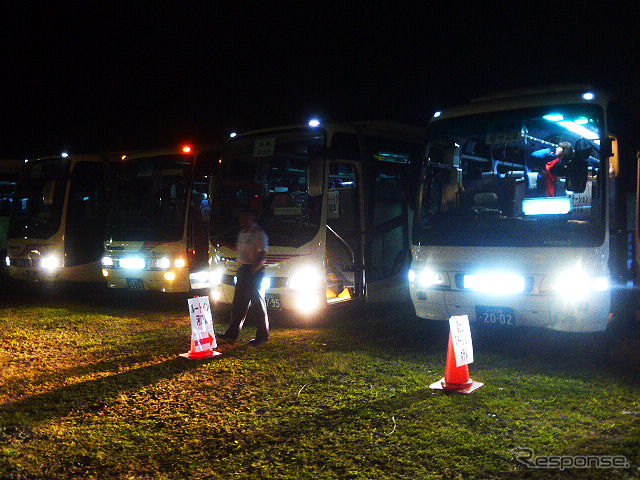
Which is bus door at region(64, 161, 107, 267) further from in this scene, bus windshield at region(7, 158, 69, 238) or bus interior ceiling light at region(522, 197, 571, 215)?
bus interior ceiling light at region(522, 197, 571, 215)

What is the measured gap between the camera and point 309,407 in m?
5.48

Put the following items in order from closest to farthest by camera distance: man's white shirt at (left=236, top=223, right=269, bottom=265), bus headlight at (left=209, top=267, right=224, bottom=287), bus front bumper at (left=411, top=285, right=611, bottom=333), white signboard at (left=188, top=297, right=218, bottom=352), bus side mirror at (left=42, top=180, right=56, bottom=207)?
bus front bumper at (left=411, top=285, right=611, bottom=333)
white signboard at (left=188, top=297, right=218, bottom=352)
man's white shirt at (left=236, top=223, right=269, bottom=265)
bus headlight at (left=209, top=267, right=224, bottom=287)
bus side mirror at (left=42, top=180, right=56, bottom=207)

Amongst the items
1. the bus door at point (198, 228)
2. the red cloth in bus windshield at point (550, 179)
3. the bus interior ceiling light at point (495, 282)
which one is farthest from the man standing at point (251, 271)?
the red cloth in bus windshield at point (550, 179)

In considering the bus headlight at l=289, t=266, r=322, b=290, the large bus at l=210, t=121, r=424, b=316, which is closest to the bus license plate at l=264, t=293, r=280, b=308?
the large bus at l=210, t=121, r=424, b=316

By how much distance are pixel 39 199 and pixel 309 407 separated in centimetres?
1036

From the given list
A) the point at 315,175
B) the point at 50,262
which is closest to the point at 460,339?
the point at 315,175

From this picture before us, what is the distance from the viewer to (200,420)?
521 cm

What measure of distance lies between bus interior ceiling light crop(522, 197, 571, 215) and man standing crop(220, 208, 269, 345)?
331cm

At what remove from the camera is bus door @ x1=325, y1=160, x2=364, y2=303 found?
30.2ft

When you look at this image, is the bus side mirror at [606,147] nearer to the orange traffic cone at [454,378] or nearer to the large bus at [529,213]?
the large bus at [529,213]

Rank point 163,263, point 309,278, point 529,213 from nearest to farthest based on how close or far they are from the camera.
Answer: point 529,213 < point 309,278 < point 163,263

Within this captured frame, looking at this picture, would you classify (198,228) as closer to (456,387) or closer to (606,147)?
(456,387)

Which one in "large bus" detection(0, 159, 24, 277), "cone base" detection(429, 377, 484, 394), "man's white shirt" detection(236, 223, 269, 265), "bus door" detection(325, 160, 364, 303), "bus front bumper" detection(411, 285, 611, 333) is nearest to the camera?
"cone base" detection(429, 377, 484, 394)

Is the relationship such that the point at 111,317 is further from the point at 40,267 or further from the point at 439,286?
the point at 439,286
